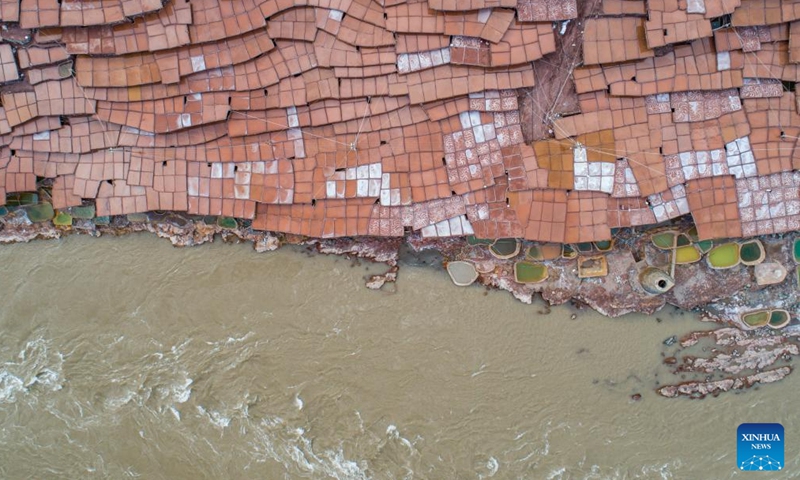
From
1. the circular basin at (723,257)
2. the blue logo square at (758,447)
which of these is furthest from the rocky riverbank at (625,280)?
the blue logo square at (758,447)

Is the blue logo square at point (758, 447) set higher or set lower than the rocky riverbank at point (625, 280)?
lower

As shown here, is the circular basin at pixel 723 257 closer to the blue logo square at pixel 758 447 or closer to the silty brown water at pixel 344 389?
the silty brown water at pixel 344 389

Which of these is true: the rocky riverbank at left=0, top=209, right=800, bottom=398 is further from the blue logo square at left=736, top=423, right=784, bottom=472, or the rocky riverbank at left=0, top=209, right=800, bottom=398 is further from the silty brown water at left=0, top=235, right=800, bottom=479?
the blue logo square at left=736, top=423, right=784, bottom=472

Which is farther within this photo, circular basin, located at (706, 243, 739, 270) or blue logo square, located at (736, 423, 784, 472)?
blue logo square, located at (736, 423, 784, 472)

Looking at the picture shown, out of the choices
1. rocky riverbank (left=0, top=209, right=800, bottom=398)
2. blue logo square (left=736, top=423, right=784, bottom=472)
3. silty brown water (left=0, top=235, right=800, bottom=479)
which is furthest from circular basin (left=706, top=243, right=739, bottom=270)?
blue logo square (left=736, top=423, right=784, bottom=472)

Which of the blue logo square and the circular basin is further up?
the circular basin

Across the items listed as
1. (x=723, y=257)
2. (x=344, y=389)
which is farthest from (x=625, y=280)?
(x=344, y=389)
